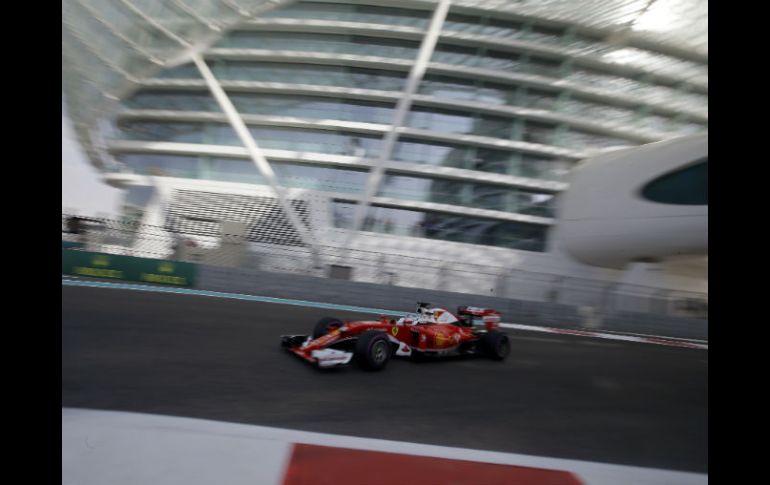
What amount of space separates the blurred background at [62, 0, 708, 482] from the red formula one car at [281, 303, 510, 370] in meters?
16.1

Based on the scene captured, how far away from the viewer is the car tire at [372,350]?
4762mm

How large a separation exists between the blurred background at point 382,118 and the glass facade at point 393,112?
113mm

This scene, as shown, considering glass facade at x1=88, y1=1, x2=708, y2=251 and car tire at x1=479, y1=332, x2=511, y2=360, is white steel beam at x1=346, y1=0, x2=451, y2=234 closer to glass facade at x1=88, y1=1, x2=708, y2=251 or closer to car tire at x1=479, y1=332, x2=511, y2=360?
glass facade at x1=88, y1=1, x2=708, y2=251

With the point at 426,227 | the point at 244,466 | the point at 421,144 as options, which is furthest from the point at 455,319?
the point at 421,144

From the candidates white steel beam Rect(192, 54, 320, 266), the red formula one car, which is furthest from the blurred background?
the red formula one car

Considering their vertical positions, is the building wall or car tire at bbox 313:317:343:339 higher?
the building wall

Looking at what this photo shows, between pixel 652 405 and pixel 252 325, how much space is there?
5692mm

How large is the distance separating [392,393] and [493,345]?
2.48 m

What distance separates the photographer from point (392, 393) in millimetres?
4172

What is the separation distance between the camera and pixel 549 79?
25.6 meters

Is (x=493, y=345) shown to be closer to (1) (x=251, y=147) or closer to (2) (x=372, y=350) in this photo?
(2) (x=372, y=350)

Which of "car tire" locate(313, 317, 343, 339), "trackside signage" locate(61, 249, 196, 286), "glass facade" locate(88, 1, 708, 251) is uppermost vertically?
"glass facade" locate(88, 1, 708, 251)

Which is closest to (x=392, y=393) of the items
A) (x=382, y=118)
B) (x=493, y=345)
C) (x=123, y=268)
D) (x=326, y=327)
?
(x=326, y=327)

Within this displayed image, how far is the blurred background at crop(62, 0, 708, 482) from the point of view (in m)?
23.4
